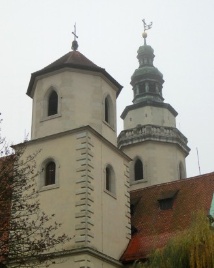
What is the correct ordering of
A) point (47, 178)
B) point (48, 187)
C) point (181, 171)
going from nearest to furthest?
point (48, 187) → point (47, 178) → point (181, 171)

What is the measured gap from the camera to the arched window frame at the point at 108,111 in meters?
24.4

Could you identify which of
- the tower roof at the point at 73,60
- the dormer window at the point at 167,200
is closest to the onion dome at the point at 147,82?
the tower roof at the point at 73,60

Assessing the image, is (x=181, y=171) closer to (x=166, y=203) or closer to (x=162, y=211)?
(x=166, y=203)

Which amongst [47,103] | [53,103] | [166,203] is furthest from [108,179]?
[47,103]

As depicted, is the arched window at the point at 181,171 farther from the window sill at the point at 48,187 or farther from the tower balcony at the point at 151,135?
the window sill at the point at 48,187

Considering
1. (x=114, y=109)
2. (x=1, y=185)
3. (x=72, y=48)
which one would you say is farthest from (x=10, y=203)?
(x=72, y=48)

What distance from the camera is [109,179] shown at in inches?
930

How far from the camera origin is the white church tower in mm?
20875

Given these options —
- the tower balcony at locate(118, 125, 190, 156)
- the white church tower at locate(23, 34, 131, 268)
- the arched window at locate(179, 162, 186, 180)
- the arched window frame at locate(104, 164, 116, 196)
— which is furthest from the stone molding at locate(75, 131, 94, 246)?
the arched window at locate(179, 162, 186, 180)

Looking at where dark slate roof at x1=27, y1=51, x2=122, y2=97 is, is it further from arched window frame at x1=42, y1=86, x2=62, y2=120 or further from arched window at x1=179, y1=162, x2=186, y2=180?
arched window at x1=179, y1=162, x2=186, y2=180

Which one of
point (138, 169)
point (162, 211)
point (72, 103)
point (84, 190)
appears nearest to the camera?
point (84, 190)

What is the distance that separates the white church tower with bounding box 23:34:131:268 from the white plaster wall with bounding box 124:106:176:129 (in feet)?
23.1

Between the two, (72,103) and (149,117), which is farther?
(149,117)

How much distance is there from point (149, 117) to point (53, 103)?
9779mm
